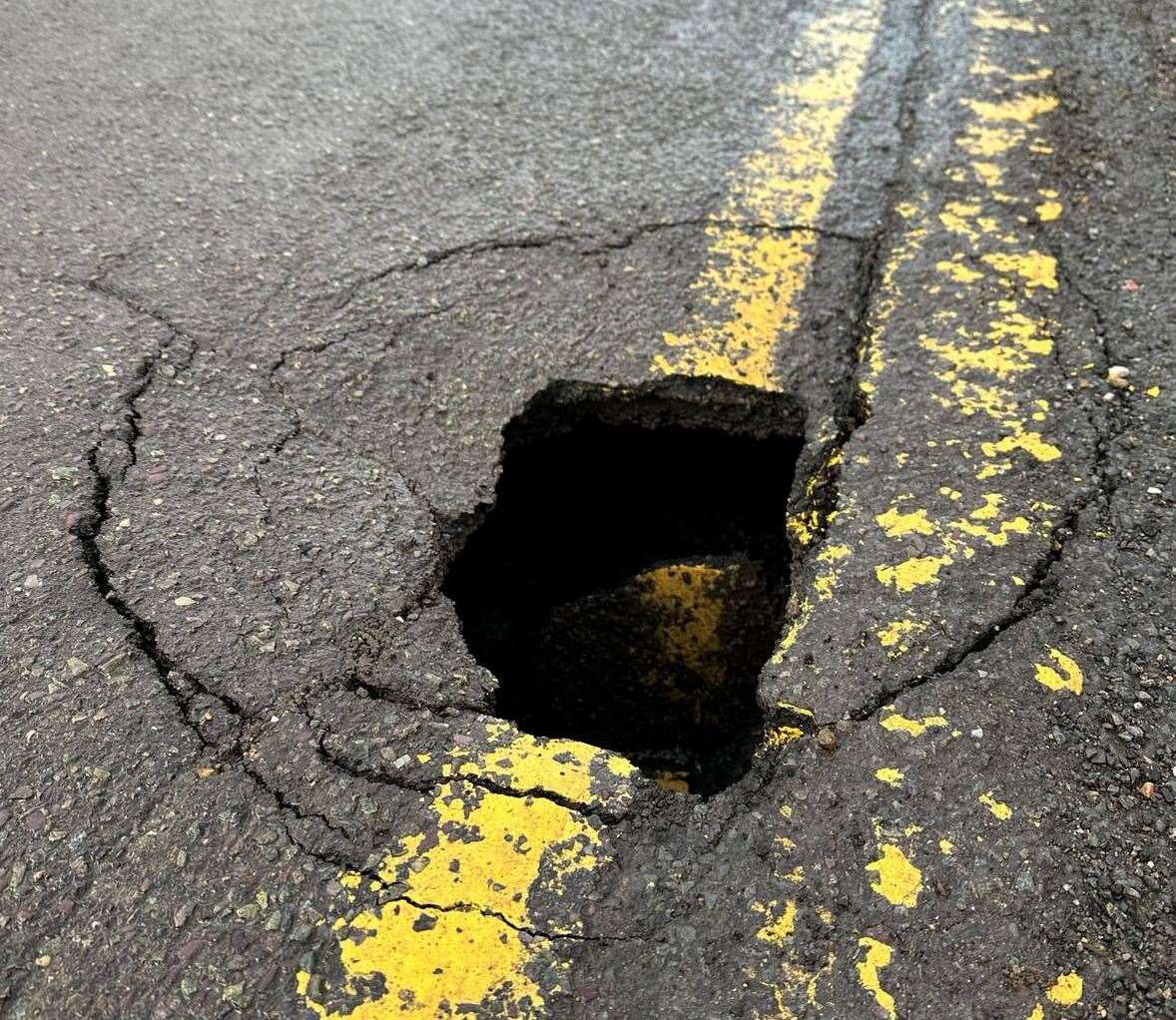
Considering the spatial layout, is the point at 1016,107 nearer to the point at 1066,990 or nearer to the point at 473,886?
the point at 1066,990

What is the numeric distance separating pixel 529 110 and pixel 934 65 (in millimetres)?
1351

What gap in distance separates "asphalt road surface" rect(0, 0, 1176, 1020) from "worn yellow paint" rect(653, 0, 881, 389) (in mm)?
14

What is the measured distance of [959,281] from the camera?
2605 millimetres

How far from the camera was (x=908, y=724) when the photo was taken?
1.69 m

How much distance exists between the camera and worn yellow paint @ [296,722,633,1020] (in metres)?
1.41

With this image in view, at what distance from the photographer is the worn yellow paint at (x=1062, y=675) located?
5.68ft

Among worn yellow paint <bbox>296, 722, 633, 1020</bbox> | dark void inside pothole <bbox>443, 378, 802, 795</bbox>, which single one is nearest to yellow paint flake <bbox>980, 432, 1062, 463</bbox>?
dark void inside pothole <bbox>443, 378, 802, 795</bbox>

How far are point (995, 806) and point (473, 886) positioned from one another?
767mm

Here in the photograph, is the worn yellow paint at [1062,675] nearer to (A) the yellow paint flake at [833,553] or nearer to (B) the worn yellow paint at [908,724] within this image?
(B) the worn yellow paint at [908,724]

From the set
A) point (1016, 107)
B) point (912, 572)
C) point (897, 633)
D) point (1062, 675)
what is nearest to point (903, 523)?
point (912, 572)

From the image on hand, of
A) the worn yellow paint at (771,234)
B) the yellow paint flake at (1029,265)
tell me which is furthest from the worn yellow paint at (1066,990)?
the yellow paint flake at (1029,265)

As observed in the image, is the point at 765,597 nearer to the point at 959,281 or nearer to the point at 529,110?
the point at 959,281

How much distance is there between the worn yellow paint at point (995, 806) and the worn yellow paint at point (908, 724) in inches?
5.1

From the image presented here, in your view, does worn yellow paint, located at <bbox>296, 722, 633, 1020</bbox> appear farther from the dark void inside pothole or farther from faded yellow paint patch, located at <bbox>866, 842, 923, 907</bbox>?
the dark void inside pothole
